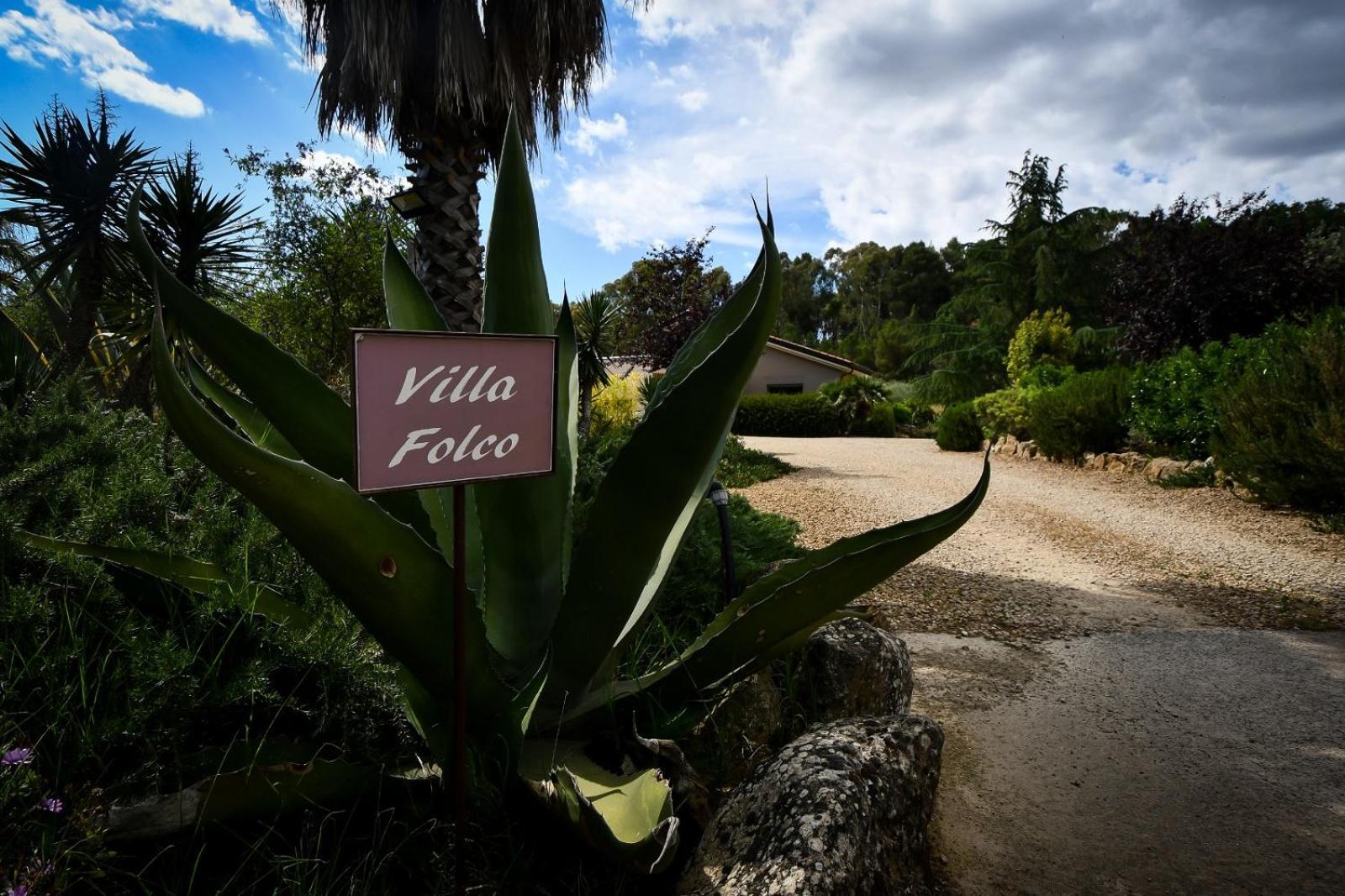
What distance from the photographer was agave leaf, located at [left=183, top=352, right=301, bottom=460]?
175 centimetres

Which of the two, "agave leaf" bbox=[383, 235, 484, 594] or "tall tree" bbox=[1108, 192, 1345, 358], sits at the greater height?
"tall tree" bbox=[1108, 192, 1345, 358]

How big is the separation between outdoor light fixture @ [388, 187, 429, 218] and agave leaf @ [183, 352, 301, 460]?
13.9ft

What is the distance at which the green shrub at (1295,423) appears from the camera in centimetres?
576

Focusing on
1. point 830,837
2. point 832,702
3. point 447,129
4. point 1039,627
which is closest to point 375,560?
point 830,837

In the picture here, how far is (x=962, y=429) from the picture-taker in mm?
13953

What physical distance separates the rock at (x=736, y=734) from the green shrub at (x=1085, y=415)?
382 inches

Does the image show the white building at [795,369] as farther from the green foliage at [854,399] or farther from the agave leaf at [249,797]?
the agave leaf at [249,797]

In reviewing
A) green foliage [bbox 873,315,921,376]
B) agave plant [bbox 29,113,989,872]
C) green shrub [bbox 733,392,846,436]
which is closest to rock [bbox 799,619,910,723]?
agave plant [bbox 29,113,989,872]

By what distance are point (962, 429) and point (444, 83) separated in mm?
11770

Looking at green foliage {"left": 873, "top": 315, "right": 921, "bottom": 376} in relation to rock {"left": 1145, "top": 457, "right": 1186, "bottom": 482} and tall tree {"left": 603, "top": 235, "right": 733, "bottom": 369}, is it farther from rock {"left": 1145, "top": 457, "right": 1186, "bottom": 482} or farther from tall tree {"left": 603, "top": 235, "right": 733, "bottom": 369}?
rock {"left": 1145, "top": 457, "right": 1186, "bottom": 482}

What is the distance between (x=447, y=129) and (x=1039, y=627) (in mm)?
5787

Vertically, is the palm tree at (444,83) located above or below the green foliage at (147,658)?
above

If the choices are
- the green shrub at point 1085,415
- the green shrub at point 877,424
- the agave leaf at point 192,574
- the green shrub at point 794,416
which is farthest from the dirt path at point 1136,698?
the green shrub at point 794,416

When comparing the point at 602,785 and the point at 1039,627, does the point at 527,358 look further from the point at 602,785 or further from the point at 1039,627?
the point at 1039,627
